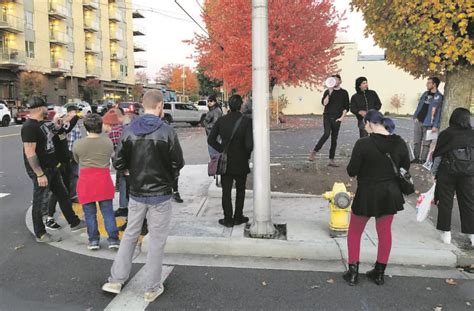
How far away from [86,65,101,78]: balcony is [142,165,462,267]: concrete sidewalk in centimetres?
5078

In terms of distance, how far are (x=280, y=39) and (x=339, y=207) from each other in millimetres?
17673

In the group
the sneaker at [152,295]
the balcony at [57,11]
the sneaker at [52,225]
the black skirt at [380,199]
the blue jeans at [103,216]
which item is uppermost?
the balcony at [57,11]

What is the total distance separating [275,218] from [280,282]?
6.10ft

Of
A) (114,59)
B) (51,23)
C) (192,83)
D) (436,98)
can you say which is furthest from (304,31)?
(192,83)

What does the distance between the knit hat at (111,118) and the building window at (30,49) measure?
42.0m

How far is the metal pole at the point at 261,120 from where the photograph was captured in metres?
4.77

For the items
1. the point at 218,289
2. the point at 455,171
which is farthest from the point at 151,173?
the point at 455,171

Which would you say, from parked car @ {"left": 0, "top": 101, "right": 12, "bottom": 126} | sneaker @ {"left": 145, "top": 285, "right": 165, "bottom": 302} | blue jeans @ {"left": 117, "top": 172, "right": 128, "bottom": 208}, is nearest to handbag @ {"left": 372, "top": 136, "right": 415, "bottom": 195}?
sneaker @ {"left": 145, "top": 285, "right": 165, "bottom": 302}

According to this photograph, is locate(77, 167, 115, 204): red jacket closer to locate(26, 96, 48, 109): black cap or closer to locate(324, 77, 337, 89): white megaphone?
locate(26, 96, 48, 109): black cap

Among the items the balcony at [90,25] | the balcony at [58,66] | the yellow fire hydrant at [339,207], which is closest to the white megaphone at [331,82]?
the yellow fire hydrant at [339,207]

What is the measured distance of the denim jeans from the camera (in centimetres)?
509

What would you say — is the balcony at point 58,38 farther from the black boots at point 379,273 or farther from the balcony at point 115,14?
the black boots at point 379,273

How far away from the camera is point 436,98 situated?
27.5 feet

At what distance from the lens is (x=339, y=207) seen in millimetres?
4883
